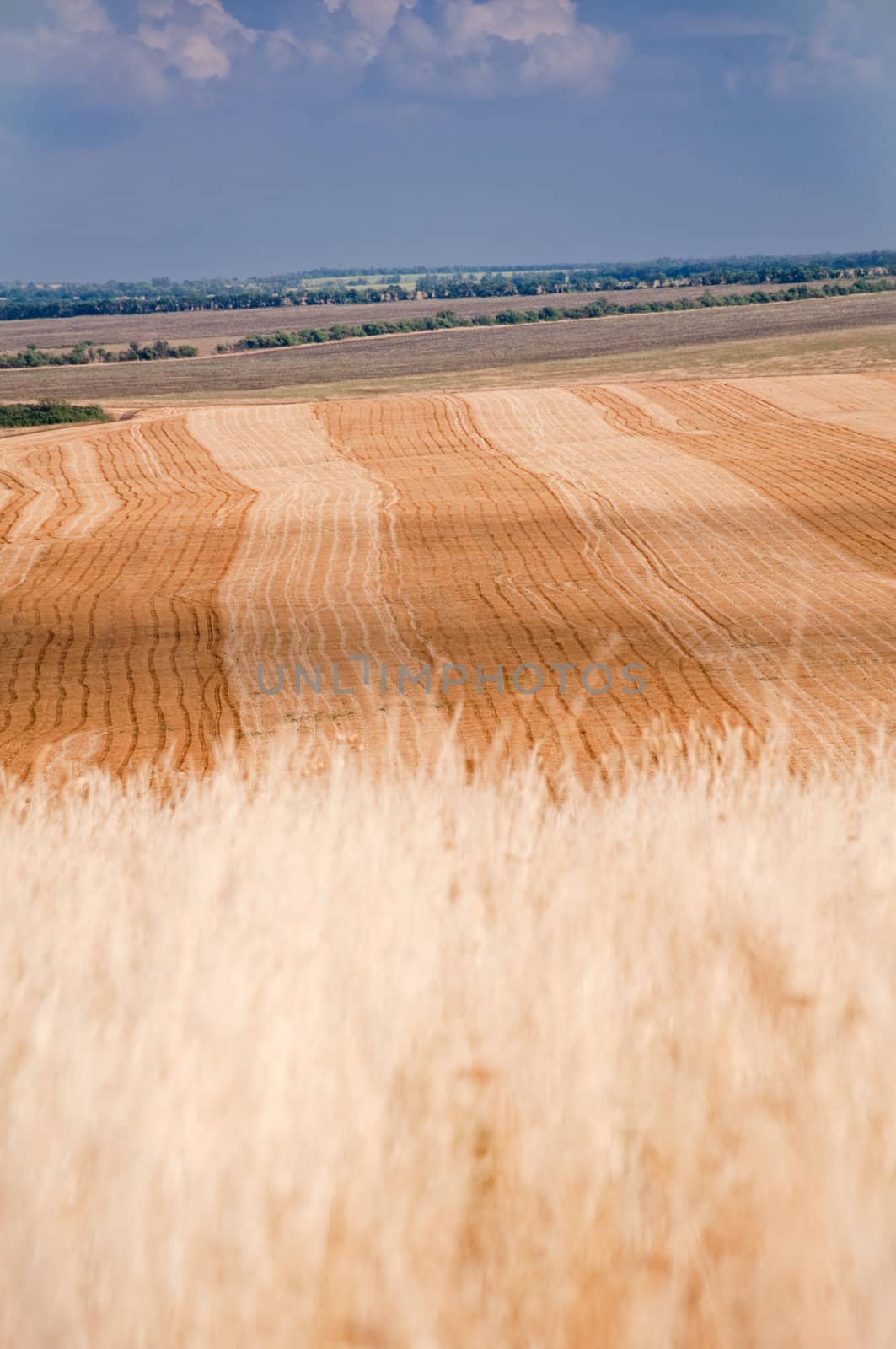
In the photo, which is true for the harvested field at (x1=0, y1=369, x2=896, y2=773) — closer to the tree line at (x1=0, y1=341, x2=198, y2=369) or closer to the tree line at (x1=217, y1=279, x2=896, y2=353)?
the tree line at (x1=0, y1=341, x2=198, y2=369)

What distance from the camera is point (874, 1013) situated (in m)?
2.59

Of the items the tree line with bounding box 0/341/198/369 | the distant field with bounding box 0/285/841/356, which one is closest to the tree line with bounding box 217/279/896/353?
the distant field with bounding box 0/285/841/356

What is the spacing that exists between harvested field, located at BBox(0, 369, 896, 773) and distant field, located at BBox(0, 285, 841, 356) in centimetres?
6630

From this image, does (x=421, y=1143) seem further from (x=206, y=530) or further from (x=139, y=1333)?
(x=206, y=530)

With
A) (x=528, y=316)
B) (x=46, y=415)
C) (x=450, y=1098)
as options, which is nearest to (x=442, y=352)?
(x=528, y=316)

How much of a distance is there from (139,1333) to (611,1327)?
0.65 m

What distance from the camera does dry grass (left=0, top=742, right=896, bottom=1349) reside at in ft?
6.19

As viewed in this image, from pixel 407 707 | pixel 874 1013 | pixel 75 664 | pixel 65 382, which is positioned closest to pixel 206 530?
pixel 75 664

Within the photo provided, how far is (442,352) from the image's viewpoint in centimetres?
7762

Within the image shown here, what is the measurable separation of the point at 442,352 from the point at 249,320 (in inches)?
2094

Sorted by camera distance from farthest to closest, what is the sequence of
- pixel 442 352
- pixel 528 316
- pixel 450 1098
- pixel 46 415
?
pixel 528 316 → pixel 442 352 → pixel 46 415 → pixel 450 1098

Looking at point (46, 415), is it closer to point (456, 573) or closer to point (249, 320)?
point (456, 573)

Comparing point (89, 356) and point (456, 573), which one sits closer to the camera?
point (456, 573)

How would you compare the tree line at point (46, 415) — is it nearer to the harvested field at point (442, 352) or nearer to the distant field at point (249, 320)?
the harvested field at point (442, 352)
